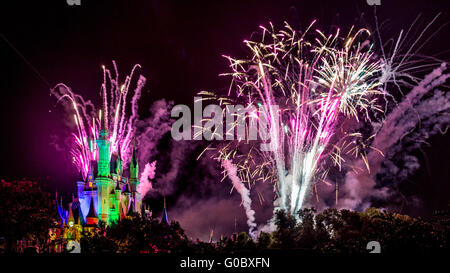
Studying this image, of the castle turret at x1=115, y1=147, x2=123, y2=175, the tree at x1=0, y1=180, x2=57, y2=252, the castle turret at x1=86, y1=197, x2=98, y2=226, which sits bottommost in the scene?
the castle turret at x1=86, y1=197, x2=98, y2=226

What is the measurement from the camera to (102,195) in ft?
304

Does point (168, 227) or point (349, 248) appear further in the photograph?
point (168, 227)

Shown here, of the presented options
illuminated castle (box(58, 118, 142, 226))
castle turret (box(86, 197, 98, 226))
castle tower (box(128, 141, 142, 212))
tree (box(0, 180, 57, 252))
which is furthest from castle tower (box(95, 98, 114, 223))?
tree (box(0, 180, 57, 252))

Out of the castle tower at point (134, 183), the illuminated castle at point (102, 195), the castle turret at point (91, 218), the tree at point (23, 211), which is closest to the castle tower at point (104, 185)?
the illuminated castle at point (102, 195)

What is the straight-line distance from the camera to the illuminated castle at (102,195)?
296 feet

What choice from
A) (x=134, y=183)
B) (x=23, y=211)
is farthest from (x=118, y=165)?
(x=23, y=211)

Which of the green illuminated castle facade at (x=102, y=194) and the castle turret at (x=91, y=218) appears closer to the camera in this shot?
the castle turret at (x=91, y=218)

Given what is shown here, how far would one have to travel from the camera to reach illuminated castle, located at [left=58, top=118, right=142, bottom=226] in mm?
90312

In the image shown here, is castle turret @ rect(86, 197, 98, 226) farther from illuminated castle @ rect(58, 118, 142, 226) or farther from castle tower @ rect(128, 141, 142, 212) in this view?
castle tower @ rect(128, 141, 142, 212)

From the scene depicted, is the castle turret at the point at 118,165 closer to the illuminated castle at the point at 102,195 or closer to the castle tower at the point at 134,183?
the illuminated castle at the point at 102,195
